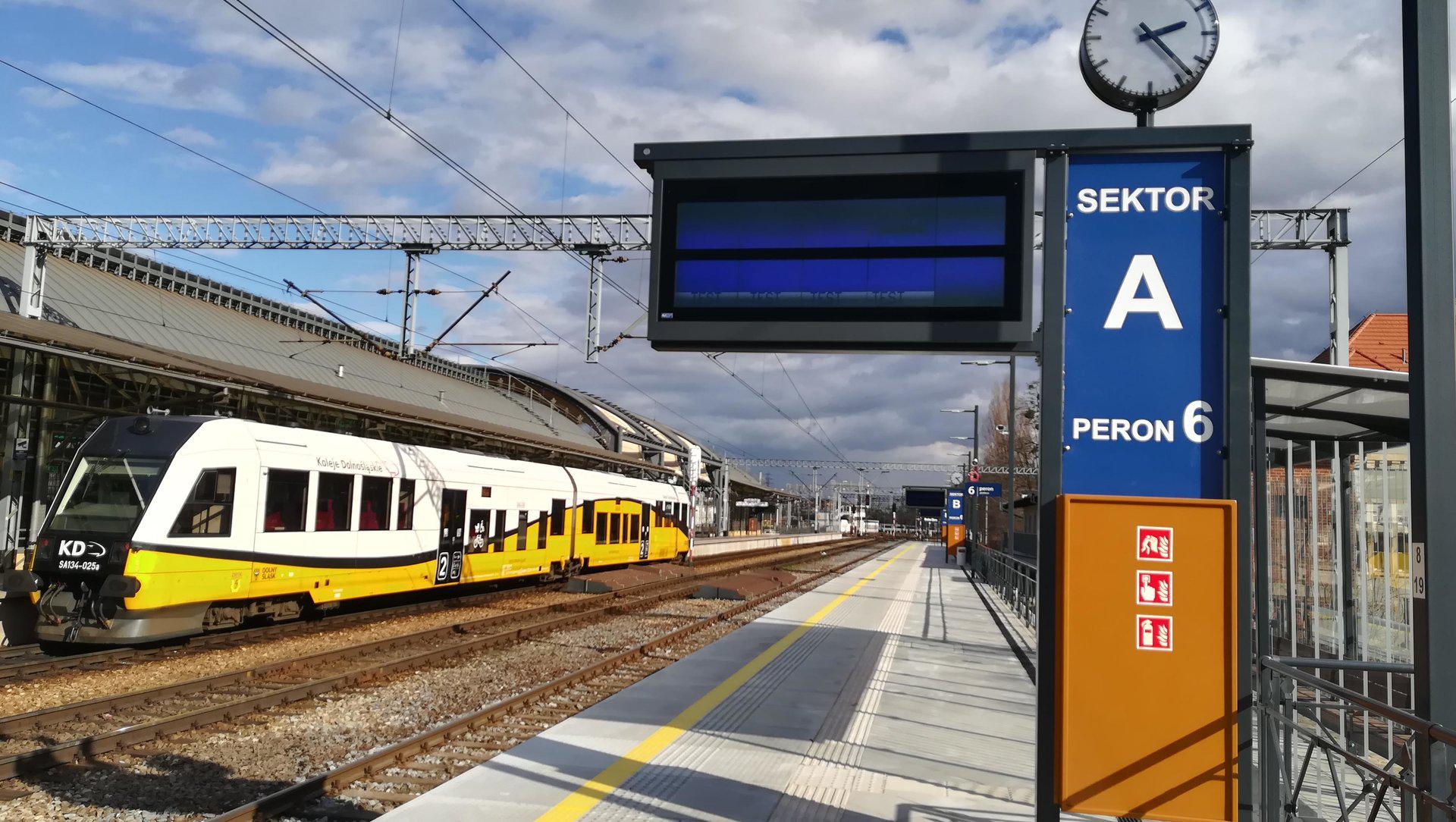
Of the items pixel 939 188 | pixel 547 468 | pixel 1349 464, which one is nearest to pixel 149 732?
pixel 939 188

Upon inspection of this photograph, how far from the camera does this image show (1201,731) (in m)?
4.75

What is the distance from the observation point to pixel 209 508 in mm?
13039

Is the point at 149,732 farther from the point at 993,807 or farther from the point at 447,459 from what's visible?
the point at 447,459

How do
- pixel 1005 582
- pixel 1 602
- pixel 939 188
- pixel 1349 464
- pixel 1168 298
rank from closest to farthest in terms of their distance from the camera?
pixel 1168 298 < pixel 939 188 < pixel 1349 464 < pixel 1 602 < pixel 1005 582

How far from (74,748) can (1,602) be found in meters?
6.44

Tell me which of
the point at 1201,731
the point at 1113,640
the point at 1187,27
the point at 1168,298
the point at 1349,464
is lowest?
the point at 1201,731

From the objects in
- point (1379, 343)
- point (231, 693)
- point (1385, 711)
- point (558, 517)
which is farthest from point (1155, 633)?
point (1379, 343)

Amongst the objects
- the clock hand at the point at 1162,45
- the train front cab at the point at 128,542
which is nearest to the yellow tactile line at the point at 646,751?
the clock hand at the point at 1162,45

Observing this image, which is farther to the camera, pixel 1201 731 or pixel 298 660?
pixel 298 660

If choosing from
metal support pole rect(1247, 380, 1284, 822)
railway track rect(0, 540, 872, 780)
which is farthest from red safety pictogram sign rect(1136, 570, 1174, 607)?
railway track rect(0, 540, 872, 780)

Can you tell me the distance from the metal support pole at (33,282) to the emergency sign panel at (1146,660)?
19688 mm

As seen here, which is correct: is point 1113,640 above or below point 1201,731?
above

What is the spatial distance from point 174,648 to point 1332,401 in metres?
13.5

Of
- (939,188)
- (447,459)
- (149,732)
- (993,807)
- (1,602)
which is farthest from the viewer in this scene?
(447,459)
